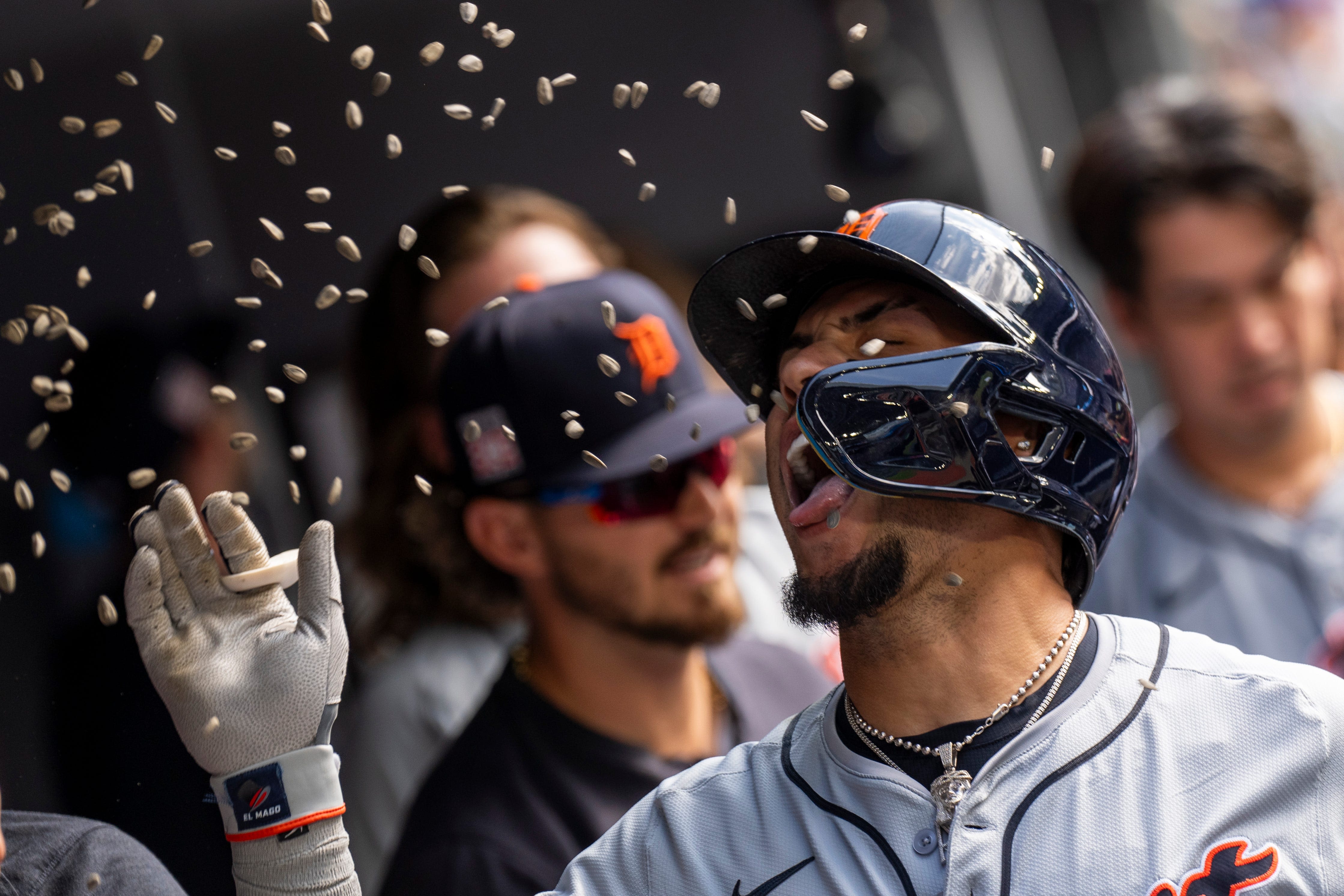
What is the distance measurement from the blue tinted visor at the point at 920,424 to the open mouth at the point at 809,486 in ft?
0.16

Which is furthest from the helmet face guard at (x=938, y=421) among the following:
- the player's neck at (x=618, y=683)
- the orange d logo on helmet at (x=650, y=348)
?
the player's neck at (x=618, y=683)

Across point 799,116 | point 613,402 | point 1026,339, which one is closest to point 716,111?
point 799,116

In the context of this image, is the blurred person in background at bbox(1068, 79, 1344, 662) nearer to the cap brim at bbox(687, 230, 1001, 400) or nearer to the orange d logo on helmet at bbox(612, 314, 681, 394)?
the orange d logo on helmet at bbox(612, 314, 681, 394)

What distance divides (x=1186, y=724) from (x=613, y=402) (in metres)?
1.52

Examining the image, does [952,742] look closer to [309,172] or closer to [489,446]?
[489,446]

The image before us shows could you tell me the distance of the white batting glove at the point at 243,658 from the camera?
197 cm

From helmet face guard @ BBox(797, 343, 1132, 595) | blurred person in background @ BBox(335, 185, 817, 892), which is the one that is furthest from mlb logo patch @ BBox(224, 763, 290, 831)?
blurred person in background @ BBox(335, 185, 817, 892)

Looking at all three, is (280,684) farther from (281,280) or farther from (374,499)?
(281,280)

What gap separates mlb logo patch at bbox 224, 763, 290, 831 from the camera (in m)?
1.95

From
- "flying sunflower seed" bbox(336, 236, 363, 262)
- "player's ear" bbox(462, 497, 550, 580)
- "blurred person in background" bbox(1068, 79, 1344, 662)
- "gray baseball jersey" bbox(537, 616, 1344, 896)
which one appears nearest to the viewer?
"gray baseball jersey" bbox(537, 616, 1344, 896)

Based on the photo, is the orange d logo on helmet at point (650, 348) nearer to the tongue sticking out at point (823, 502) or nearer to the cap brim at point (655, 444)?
the cap brim at point (655, 444)

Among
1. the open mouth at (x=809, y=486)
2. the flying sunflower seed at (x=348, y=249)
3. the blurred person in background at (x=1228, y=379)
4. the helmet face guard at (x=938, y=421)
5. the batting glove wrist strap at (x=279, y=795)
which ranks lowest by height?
the blurred person in background at (x=1228, y=379)

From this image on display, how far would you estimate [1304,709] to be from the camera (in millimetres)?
1775

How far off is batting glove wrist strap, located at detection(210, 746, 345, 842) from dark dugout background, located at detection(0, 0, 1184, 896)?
0.60 feet
